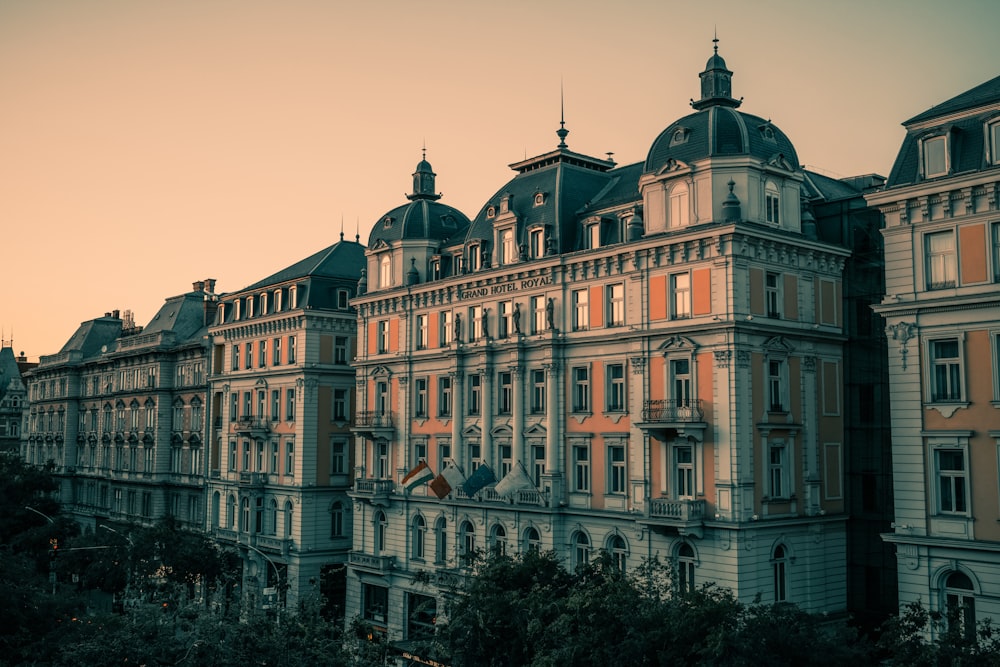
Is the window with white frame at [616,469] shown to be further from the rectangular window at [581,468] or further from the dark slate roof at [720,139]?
the dark slate roof at [720,139]

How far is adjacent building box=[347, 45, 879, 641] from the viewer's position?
41.1m

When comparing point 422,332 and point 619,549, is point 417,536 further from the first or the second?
point 619,549

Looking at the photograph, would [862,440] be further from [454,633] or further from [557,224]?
[454,633]

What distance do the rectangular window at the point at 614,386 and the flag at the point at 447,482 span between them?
33.7ft

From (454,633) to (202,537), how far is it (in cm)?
3919

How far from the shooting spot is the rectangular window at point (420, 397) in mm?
55938

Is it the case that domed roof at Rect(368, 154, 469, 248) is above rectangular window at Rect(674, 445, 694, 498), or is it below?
above

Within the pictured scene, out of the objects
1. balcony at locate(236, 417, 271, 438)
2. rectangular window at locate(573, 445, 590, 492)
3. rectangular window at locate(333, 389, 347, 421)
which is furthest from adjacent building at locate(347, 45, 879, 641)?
balcony at locate(236, 417, 271, 438)

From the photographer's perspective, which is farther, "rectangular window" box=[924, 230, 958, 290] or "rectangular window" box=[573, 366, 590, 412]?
"rectangular window" box=[573, 366, 590, 412]

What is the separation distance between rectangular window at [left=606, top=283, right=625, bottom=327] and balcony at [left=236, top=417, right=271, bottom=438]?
31.1 metres

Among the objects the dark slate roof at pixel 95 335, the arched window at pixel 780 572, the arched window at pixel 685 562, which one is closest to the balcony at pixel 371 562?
the arched window at pixel 685 562

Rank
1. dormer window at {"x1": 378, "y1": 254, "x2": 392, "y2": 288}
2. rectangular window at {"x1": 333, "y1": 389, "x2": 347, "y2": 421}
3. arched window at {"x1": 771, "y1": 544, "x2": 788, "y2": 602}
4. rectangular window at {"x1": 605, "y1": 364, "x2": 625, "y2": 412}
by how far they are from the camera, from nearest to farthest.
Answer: arched window at {"x1": 771, "y1": 544, "x2": 788, "y2": 602} → rectangular window at {"x1": 605, "y1": 364, "x2": 625, "y2": 412} → dormer window at {"x1": 378, "y1": 254, "x2": 392, "y2": 288} → rectangular window at {"x1": 333, "y1": 389, "x2": 347, "y2": 421}

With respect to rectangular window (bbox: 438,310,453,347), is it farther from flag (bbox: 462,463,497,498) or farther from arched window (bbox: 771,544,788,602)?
arched window (bbox: 771,544,788,602)

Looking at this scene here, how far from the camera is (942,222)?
34.8m
